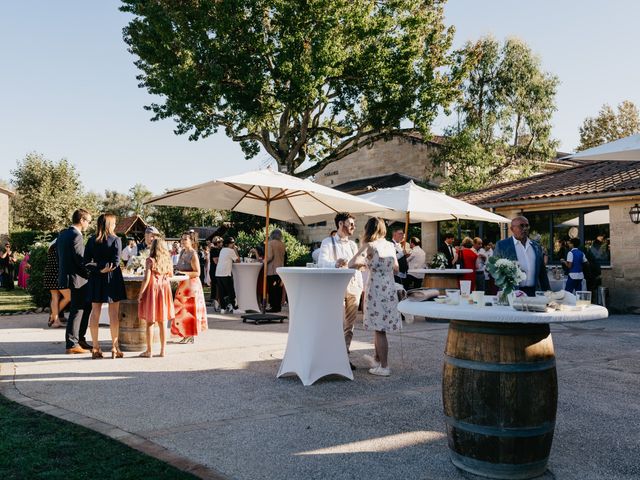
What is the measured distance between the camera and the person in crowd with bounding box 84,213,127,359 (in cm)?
780

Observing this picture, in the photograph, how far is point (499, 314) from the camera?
366 centimetres

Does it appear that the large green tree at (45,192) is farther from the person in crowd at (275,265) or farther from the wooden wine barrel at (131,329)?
the wooden wine barrel at (131,329)

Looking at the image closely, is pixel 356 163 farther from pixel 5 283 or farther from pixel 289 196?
pixel 289 196

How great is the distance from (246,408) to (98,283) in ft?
11.5

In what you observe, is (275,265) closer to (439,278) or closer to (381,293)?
(439,278)

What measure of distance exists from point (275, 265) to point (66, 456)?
929cm

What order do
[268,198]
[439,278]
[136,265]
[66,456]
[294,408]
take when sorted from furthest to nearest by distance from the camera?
[439,278]
[268,198]
[136,265]
[294,408]
[66,456]

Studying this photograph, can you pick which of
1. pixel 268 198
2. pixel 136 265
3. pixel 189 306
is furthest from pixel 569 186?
pixel 136 265

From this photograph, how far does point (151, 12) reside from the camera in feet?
74.0

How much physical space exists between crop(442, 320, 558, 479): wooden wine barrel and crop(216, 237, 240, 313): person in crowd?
10.5 m

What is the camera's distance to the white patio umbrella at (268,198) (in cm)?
928

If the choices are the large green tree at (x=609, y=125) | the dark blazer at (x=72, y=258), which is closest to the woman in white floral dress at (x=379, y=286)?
the dark blazer at (x=72, y=258)

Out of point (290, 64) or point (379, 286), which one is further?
point (290, 64)

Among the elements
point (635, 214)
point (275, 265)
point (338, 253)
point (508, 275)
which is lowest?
point (508, 275)
